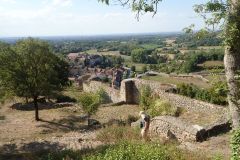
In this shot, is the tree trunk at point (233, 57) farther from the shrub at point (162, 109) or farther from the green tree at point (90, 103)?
the green tree at point (90, 103)

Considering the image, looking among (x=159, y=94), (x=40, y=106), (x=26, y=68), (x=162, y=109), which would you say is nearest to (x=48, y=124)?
(x=26, y=68)

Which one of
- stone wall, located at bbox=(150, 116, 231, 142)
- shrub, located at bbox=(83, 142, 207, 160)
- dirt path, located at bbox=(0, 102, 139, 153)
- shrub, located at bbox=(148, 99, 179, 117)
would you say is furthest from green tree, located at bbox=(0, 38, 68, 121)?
shrub, located at bbox=(83, 142, 207, 160)

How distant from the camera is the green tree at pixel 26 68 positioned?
25203 millimetres

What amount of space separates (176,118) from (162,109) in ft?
21.1

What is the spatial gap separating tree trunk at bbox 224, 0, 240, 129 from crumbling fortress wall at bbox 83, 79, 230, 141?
4339 mm

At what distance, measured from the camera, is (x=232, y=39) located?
7.87m

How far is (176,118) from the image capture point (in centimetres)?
1488

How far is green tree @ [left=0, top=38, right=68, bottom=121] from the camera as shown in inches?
992

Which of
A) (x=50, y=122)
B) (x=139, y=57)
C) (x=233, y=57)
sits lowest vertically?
(x=139, y=57)

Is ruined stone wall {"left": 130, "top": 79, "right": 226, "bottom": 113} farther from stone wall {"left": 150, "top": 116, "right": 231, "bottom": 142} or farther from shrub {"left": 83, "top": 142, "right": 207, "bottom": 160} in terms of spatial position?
shrub {"left": 83, "top": 142, "right": 207, "bottom": 160}

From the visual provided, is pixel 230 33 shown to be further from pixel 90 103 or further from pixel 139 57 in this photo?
pixel 139 57

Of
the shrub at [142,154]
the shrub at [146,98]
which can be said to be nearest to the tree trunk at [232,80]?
the shrub at [142,154]

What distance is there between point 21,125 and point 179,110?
438 inches

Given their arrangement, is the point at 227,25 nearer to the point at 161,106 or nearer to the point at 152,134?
the point at 152,134
